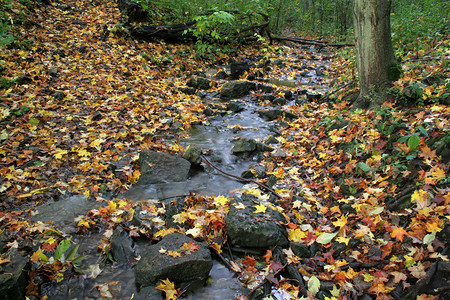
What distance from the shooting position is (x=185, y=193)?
16.3 ft

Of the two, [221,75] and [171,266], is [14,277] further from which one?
[221,75]

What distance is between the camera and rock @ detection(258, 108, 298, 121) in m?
7.94

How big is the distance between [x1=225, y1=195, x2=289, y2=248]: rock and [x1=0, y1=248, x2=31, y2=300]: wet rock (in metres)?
2.27

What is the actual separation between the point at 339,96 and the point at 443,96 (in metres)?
2.84

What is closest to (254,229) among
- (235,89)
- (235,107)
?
(235,107)

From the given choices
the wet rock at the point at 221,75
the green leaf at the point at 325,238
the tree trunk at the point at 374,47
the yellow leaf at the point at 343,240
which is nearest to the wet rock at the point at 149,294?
the green leaf at the point at 325,238

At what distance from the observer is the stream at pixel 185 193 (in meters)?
3.06

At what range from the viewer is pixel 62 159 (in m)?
5.18

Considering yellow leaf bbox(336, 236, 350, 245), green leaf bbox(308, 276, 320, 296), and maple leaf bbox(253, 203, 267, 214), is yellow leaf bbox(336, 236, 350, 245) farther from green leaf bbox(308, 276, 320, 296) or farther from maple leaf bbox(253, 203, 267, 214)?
maple leaf bbox(253, 203, 267, 214)

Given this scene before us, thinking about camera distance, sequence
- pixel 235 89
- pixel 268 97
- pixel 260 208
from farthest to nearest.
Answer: pixel 235 89 → pixel 268 97 → pixel 260 208

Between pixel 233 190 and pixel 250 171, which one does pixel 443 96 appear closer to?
pixel 250 171

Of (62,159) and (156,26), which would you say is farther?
(156,26)

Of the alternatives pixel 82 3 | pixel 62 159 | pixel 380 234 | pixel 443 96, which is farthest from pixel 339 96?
pixel 82 3

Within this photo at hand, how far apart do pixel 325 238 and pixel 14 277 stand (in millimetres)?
3326
